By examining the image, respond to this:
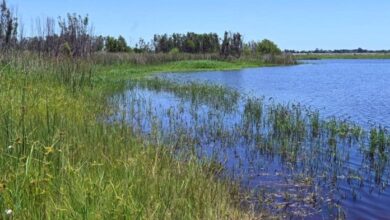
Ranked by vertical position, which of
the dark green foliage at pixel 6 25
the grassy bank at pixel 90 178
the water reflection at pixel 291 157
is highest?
the dark green foliage at pixel 6 25

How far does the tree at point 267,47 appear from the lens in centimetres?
9269

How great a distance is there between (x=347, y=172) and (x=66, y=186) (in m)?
6.62

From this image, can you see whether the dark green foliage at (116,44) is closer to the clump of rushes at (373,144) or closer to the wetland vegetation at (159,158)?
the wetland vegetation at (159,158)

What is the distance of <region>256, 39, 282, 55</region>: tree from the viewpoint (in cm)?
9269

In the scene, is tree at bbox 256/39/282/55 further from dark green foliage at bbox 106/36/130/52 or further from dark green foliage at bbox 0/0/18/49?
dark green foliage at bbox 0/0/18/49

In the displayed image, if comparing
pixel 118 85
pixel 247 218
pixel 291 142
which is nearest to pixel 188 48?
pixel 118 85

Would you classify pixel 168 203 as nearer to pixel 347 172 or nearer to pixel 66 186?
pixel 66 186

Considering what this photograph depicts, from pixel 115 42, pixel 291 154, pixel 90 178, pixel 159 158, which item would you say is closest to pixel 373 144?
pixel 291 154

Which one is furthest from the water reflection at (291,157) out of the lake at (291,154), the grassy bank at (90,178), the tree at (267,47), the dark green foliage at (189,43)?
the tree at (267,47)

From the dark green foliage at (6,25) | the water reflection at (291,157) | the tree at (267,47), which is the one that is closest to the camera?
the water reflection at (291,157)

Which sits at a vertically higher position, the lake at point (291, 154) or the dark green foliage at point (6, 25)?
the dark green foliage at point (6, 25)

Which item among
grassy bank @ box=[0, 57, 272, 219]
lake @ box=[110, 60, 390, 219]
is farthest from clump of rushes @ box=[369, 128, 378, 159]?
grassy bank @ box=[0, 57, 272, 219]

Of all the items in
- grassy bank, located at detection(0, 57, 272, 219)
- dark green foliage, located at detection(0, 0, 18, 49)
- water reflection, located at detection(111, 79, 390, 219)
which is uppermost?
dark green foliage, located at detection(0, 0, 18, 49)

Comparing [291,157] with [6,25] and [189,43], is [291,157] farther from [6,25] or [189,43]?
[189,43]
